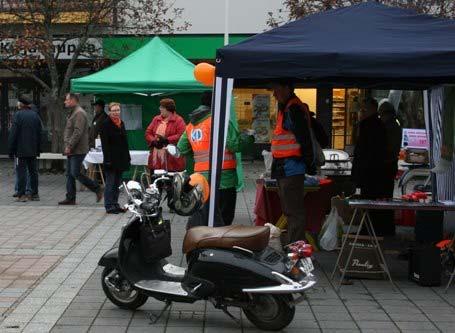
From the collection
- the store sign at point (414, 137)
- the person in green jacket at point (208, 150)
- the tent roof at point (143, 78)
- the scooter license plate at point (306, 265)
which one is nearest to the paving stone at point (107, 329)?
the scooter license plate at point (306, 265)

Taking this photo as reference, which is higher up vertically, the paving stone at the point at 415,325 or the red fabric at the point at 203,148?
the red fabric at the point at 203,148

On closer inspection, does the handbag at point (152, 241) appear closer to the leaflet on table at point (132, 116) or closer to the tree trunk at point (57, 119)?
the leaflet on table at point (132, 116)

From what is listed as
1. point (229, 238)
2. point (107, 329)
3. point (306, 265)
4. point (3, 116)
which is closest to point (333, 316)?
point (306, 265)

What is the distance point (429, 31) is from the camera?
23.0ft

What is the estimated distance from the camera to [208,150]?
7559 millimetres

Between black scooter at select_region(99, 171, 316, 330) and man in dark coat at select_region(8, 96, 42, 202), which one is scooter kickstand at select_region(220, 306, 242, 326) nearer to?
black scooter at select_region(99, 171, 316, 330)

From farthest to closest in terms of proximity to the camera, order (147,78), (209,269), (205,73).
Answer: (147,78) < (205,73) < (209,269)

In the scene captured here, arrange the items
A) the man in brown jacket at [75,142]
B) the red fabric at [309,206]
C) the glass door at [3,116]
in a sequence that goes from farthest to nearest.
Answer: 1. the glass door at [3,116]
2. the man in brown jacket at [75,142]
3. the red fabric at [309,206]

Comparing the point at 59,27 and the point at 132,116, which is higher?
the point at 59,27

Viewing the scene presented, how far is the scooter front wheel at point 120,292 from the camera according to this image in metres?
5.82

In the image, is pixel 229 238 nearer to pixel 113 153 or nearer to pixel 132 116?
pixel 113 153

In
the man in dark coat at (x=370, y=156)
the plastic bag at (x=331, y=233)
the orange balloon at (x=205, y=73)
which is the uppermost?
the orange balloon at (x=205, y=73)

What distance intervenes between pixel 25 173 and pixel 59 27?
21.6ft

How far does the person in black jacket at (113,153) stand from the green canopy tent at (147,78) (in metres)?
2.76
